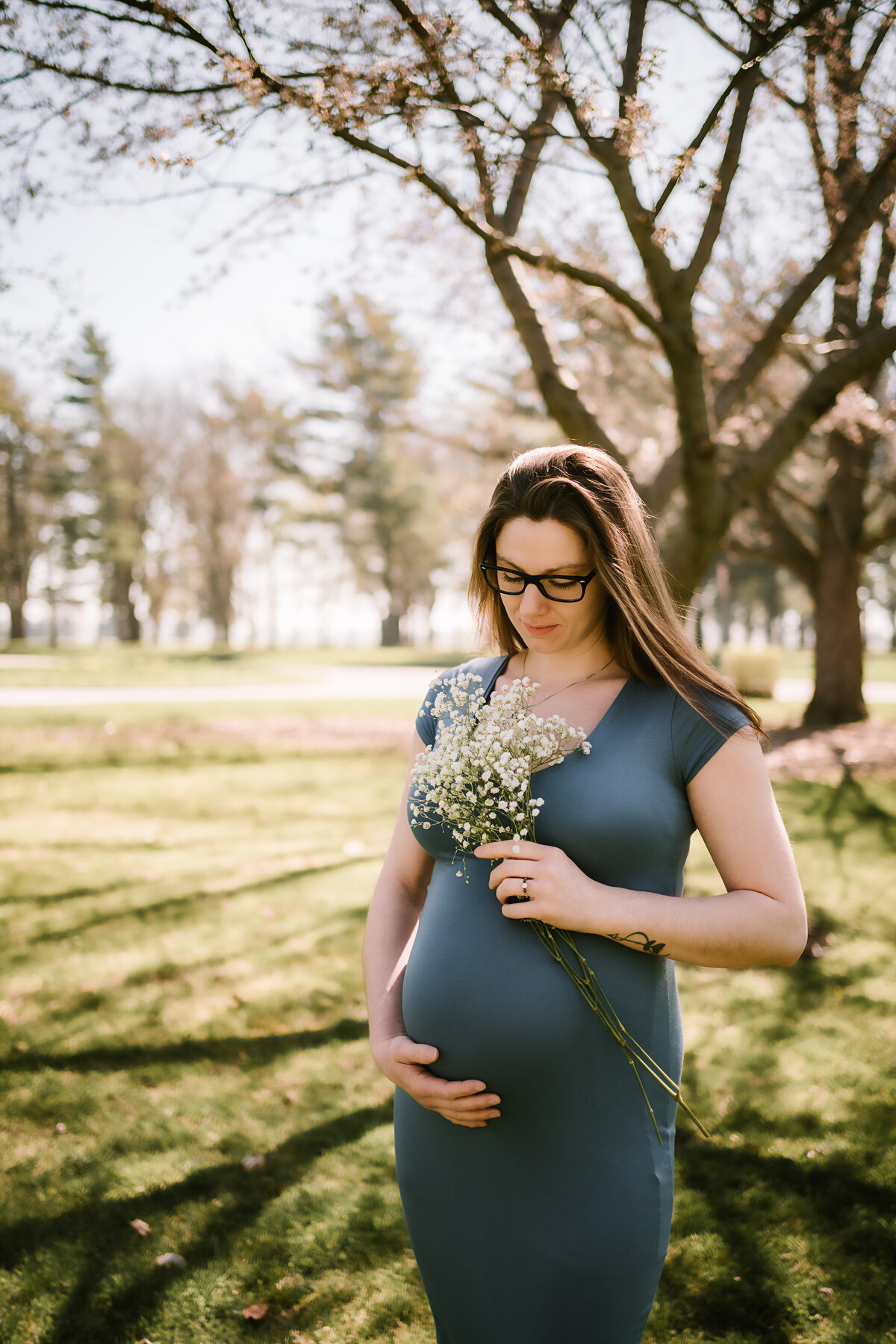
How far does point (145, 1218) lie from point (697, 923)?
2.67m

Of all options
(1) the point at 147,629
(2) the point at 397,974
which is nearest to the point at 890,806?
(2) the point at 397,974

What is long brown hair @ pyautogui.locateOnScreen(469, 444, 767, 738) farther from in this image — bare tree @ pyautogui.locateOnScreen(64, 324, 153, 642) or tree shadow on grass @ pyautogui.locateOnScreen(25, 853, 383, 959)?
bare tree @ pyautogui.locateOnScreen(64, 324, 153, 642)

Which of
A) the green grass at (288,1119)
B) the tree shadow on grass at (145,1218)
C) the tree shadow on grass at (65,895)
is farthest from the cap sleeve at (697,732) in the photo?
the tree shadow on grass at (65,895)

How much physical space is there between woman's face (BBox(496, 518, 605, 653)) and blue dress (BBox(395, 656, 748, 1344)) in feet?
0.65

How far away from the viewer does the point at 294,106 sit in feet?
8.90

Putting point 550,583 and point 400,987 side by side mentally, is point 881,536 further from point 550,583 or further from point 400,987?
point 400,987

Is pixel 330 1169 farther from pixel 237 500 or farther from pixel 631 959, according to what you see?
pixel 237 500

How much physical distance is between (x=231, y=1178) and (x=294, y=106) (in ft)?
13.2

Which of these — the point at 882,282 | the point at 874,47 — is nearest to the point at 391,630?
the point at 882,282

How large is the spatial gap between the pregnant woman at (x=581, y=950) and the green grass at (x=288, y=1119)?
1.33 meters

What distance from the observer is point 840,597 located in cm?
1254

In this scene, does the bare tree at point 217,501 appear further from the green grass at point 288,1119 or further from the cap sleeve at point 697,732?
the cap sleeve at point 697,732

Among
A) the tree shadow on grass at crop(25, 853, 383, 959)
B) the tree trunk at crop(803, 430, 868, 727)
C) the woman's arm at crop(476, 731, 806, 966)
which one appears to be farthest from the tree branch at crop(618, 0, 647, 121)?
the tree trunk at crop(803, 430, 868, 727)

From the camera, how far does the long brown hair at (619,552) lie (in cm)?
155
